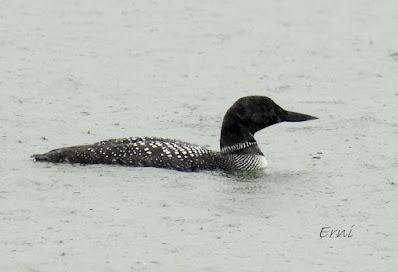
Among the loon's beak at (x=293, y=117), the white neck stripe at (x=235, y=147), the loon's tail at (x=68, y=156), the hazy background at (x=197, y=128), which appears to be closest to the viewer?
the hazy background at (x=197, y=128)

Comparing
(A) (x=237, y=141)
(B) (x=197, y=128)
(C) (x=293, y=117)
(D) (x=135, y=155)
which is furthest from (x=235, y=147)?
(B) (x=197, y=128)

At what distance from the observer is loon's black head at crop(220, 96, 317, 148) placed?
10.1 meters

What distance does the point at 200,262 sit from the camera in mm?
7578

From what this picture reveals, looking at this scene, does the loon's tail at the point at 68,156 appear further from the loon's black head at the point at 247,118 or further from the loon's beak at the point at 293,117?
the loon's beak at the point at 293,117

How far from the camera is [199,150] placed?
988 centimetres

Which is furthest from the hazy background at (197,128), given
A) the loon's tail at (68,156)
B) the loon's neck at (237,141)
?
the loon's neck at (237,141)

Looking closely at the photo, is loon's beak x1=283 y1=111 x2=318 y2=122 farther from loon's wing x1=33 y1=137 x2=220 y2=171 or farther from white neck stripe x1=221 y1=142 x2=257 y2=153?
loon's wing x1=33 y1=137 x2=220 y2=171

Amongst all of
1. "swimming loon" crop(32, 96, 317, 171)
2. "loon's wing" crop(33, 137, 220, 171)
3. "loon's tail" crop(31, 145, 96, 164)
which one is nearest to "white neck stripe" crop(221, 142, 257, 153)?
"swimming loon" crop(32, 96, 317, 171)

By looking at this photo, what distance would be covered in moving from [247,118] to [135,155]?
932 millimetres

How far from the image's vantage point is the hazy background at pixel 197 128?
789cm

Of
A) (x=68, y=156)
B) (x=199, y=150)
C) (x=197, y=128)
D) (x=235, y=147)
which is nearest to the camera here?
(x=68, y=156)

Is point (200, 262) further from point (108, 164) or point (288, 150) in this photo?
point (288, 150)

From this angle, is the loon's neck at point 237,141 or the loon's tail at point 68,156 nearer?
the loon's tail at point 68,156

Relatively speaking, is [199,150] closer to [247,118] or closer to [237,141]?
[237,141]
